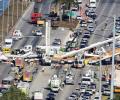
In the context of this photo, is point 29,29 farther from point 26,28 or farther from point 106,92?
point 106,92

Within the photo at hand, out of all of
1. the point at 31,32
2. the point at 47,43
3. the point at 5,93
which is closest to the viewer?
the point at 5,93

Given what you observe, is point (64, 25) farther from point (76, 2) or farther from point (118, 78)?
point (118, 78)

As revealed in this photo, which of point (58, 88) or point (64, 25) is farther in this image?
point (64, 25)

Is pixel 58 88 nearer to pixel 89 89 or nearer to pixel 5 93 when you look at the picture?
pixel 89 89

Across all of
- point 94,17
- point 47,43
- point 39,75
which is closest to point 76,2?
point 94,17

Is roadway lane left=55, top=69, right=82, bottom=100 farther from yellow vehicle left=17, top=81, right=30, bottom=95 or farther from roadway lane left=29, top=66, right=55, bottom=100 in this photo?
yellow vehicle left=17, top=81, right=30, bottom=95

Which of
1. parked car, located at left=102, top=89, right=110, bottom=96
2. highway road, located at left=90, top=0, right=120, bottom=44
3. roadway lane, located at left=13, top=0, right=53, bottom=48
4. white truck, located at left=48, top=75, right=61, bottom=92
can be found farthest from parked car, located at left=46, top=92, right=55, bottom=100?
highway road, located at left=90, top=0, right=120, bottom=44

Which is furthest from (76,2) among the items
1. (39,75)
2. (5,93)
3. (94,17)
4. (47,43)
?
(5,93)

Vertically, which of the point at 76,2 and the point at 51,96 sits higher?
the point at 76,2

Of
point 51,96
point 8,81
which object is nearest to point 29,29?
point 8,81

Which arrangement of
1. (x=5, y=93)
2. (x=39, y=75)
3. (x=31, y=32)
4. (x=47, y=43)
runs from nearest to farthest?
1. (x=5, y=93)
2. (x=39, y=75)
3. (x=47, y=43)
4. (x=31, y=32)
